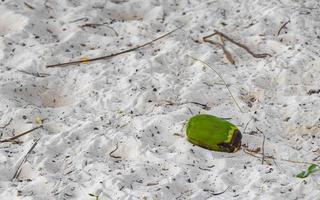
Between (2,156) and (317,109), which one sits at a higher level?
(317,109)

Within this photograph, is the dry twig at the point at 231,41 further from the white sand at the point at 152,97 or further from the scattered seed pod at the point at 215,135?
the scattered seed pod at the point at 215,135

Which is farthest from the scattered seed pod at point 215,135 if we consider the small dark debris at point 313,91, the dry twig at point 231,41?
the dry twig at point 231,41

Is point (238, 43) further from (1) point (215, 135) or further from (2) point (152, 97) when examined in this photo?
(1) point (215, 135)

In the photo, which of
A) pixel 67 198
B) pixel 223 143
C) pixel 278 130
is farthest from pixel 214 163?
pixel 67 198

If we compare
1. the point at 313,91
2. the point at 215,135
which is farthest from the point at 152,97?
the point at 313,91

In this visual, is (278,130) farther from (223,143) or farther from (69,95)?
(69,95)
